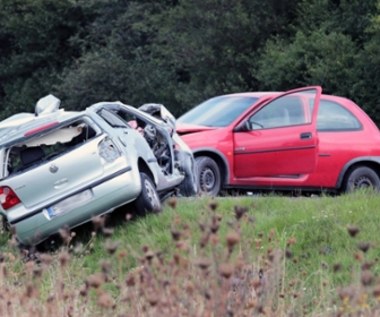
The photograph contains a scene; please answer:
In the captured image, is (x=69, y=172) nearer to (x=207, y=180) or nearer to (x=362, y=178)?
(x=207, y=180)

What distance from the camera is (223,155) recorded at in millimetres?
12508

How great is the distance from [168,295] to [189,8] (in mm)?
27669

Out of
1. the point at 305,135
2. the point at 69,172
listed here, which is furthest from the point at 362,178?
the point at 69,172

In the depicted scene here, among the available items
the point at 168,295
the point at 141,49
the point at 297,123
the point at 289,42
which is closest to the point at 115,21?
the point at 141,49

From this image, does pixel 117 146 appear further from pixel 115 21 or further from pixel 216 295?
pixel 115 21

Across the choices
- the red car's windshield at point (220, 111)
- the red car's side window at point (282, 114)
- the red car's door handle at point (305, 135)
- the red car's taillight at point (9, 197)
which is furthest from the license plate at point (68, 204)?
the red car's door handle at point (305, 135)

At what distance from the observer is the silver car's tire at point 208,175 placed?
12.4m

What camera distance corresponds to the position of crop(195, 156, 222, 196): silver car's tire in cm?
1245

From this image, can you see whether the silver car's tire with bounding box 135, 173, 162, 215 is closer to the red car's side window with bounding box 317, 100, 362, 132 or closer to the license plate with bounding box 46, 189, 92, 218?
the license plate with bounding box 46, 189, 92, 218

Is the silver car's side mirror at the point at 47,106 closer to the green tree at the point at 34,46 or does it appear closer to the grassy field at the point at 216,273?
the grassy field at the point at 216,273

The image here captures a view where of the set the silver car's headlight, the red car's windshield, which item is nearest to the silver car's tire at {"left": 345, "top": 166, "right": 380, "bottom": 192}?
the red car's windshield

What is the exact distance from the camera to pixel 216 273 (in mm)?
4160

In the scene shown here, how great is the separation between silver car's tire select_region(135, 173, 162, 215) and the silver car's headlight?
43 cm

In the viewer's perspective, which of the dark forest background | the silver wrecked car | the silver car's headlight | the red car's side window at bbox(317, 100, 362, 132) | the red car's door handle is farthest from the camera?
the dark forest background
